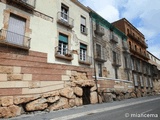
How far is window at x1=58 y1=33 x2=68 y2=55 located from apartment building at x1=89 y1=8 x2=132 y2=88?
416 centimetres

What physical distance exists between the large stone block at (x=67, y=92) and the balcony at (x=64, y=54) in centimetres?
259

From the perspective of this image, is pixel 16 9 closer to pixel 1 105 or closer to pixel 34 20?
pixel 34 20

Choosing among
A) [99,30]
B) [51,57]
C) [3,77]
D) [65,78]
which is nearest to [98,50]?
[99,30]

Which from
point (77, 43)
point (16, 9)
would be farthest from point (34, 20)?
point (77, 43)

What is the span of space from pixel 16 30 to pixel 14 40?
2.56 ft

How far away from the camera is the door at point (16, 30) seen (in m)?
9.43

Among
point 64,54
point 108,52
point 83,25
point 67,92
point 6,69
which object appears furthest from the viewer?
point 108,52

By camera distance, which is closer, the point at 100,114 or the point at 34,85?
the point at 100,114

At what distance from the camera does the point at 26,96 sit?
9.29 meters

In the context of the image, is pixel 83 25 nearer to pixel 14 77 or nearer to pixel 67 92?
pixel 67 92

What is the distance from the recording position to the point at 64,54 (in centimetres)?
1294

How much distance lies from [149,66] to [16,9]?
31954 millimetres

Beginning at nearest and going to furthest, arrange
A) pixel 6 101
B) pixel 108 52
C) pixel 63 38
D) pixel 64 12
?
pixel 6 101 → pixel 63 38 → pixel 64 12 → pixel 108 52

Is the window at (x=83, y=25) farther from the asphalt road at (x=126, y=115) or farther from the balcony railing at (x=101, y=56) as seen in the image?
the asphalt road at (x=126, y=115)
